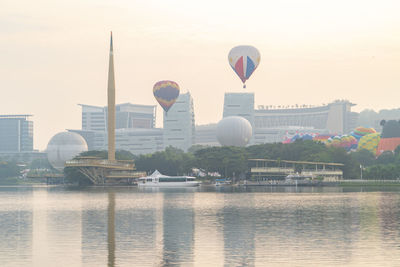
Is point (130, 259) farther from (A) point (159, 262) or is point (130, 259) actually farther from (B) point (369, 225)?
(B) point (369, 225)

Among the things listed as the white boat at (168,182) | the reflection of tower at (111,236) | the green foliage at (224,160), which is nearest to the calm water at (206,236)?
the reflection of tower at (111,236)

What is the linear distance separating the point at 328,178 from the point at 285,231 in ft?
389

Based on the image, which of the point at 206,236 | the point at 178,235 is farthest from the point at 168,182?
the point at 206,236

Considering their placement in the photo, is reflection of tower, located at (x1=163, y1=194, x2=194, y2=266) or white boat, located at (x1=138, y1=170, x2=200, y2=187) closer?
reflection of tower, located at (x1=163, y1=194, x2=194, y2=266)

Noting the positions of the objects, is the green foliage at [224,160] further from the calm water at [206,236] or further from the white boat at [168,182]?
the calm water at [206,236]

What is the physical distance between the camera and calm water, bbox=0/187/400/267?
42281 mm

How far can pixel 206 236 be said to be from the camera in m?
53.4

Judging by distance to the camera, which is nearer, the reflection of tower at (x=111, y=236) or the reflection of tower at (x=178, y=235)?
the reflection of tower at (x=111, y=236)

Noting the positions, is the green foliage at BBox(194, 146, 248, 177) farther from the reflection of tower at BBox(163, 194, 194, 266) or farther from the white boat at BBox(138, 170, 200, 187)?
the reflection of tower at BBox(163, 194, 194, 266)

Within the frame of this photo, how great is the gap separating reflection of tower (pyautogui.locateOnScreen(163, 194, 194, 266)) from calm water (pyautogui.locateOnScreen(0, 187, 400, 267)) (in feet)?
0.21

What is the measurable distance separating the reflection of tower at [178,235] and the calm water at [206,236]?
0.21 ft

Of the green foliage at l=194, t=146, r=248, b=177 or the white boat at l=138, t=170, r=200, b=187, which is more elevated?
the green foliage at l=194, t=146, r=248, b=177

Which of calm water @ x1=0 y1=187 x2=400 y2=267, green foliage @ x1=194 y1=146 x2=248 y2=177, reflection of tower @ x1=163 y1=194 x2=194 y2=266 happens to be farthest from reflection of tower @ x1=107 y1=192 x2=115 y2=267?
green foliage @ x1=194 y1=146 x2=248 y2=177

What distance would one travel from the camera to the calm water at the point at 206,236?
42281mm
